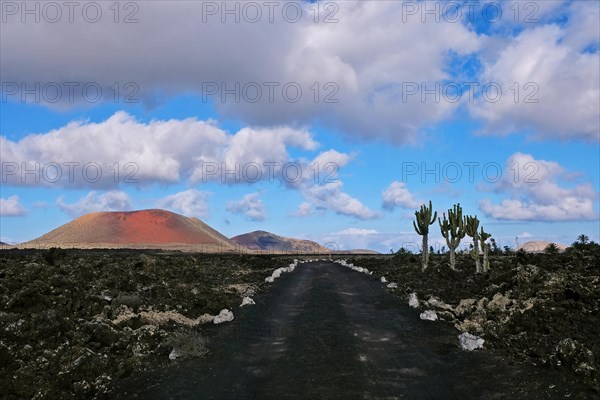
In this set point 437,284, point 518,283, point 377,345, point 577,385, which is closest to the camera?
point 577,385

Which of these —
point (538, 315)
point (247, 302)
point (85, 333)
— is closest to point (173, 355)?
point (85, 333)

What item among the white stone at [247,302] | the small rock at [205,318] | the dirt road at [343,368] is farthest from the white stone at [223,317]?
the white stone at [247,302]

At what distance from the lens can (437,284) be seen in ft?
101

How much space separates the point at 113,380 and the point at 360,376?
222 inches

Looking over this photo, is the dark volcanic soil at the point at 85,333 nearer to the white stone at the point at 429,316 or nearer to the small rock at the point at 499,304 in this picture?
the white stone at the point at 429,316

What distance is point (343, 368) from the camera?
11406mm

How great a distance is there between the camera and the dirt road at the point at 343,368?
9.90 meters

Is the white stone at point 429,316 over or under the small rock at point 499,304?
under

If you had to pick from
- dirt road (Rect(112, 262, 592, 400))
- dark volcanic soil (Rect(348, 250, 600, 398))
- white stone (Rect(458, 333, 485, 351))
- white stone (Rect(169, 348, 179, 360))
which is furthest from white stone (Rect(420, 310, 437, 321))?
white stone (Rect(169, 348, 179, 360))

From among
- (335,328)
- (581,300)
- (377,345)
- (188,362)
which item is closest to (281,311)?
(335,328)

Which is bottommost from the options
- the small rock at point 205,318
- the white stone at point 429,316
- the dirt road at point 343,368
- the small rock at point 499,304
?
the dirt road at point 343,368

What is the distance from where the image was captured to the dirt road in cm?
990

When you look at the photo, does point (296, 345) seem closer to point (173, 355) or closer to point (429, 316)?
point (173, 355)

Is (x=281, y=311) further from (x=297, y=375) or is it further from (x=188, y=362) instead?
(x=297, y=375)
